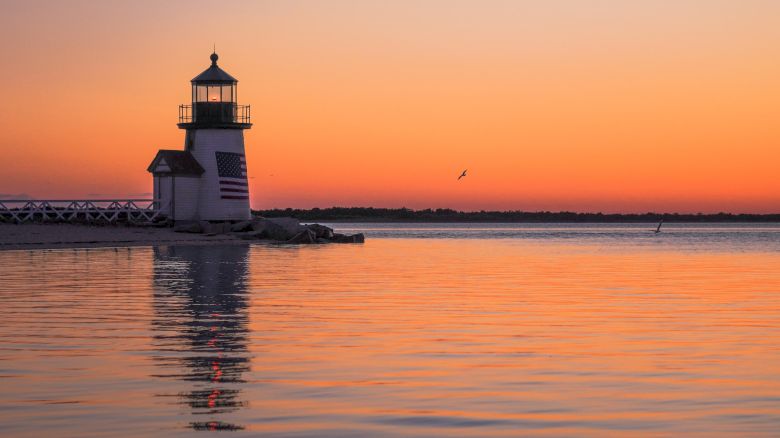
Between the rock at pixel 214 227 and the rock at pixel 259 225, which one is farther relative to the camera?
the rock at pixel 259 225

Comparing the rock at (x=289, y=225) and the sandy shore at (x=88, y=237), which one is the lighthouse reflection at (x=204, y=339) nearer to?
the sandy shore at (x=88, y=237)

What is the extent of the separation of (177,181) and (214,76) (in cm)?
652

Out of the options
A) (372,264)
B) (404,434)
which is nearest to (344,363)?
(404,434)

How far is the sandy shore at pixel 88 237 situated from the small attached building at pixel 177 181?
66.6 inches

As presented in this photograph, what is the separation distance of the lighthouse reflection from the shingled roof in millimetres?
27388

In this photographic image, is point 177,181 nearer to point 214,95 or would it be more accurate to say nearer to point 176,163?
point 176,163

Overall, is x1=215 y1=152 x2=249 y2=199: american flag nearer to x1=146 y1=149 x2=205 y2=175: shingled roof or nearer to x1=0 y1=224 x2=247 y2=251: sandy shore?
x1=146 y1=149 x2=205 y2=175: shingled roof

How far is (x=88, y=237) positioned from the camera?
5500 cm

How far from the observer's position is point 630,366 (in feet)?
40.6

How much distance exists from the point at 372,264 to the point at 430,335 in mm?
24081

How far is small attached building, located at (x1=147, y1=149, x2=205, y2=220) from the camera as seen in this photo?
59.7 metres

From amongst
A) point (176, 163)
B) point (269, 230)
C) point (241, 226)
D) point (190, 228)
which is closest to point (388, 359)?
point (190, 228)

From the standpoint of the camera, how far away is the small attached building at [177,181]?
5966cm

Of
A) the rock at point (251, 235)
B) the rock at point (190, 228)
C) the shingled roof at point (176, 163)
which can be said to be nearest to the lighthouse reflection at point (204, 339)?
the rock at point (190, 228)
